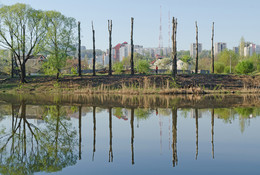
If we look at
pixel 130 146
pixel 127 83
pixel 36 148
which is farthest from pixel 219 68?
pixel 36 148

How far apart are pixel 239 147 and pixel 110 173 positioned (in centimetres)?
360

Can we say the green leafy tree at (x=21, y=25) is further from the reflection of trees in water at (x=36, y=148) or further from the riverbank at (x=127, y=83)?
the reflection of trees in water at (x=36, y=148)

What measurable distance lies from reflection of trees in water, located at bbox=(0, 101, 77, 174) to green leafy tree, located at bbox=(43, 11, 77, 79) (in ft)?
96.7

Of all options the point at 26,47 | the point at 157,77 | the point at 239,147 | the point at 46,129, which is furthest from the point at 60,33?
the point at 239,147

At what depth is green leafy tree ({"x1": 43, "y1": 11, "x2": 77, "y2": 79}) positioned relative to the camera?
1588 inches

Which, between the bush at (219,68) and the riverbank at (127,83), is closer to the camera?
the riverbank at (127,83)

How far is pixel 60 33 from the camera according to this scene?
40438 millimetres

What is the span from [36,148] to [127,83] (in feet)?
96.6

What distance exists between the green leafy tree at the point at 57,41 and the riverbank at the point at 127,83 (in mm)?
2085

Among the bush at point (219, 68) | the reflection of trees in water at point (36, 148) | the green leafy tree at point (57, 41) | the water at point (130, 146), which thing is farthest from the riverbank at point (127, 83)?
the bush at point (219, 68)

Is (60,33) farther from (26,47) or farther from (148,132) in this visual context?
(148,132)

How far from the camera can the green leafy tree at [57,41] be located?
40.3 meters

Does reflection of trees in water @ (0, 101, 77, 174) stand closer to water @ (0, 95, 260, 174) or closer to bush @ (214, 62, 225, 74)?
water @ (0, 95, 260, 174)

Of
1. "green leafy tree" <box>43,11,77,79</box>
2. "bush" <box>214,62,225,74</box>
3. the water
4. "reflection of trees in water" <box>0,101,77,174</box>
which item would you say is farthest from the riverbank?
"bush" <box>214,62,225,74</box>
